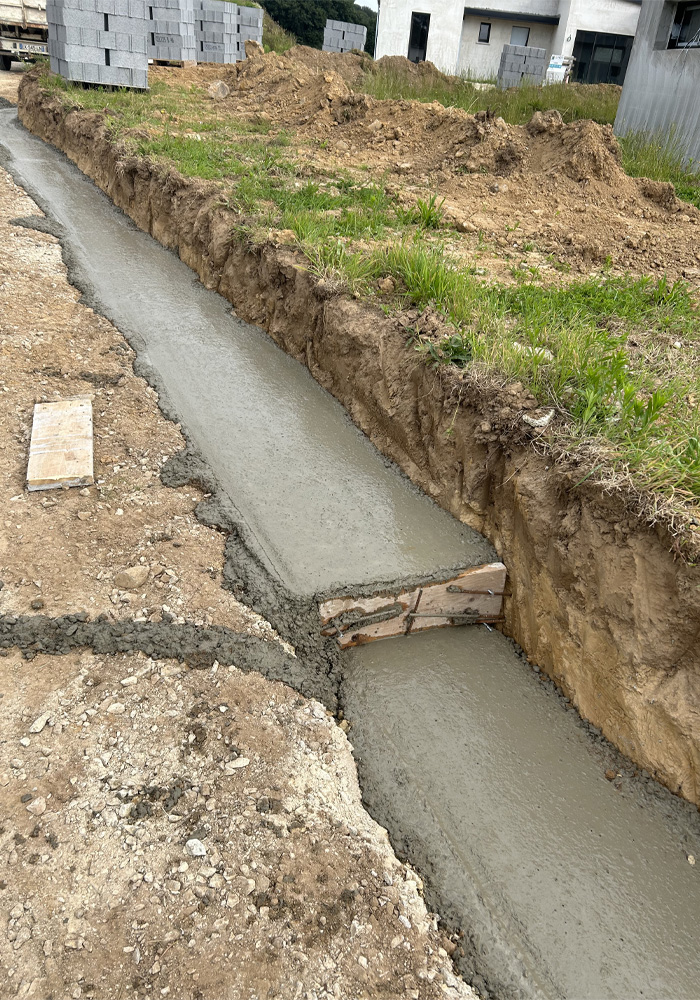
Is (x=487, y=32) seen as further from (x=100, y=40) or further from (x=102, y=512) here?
(x=102, y=512)

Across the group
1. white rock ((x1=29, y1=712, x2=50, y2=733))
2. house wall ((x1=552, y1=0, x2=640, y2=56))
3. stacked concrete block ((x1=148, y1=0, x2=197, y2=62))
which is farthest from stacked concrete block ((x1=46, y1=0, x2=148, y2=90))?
house wall ((x1=552, y1=0, x2=640, y2=56))

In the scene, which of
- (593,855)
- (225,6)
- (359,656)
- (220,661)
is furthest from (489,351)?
(225,6)

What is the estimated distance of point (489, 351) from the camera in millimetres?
4496

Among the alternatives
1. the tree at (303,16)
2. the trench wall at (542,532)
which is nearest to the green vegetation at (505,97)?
the trench wall at (542,532)

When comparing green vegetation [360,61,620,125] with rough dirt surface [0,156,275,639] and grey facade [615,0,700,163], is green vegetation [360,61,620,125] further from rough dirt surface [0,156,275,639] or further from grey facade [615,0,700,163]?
rough dirt surface [0,156,275,639]

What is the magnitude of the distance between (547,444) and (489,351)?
37.5 inches

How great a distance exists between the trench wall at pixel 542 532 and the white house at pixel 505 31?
71.5 ft

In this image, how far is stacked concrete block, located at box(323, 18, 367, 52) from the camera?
23.5 m

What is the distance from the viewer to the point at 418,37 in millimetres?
24172

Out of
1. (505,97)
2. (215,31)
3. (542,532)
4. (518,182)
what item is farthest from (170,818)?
(215,31)

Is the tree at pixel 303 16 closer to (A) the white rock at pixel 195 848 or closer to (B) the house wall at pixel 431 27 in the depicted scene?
(B) the house wall at pixel 431 27

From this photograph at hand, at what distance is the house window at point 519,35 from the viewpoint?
2456cm

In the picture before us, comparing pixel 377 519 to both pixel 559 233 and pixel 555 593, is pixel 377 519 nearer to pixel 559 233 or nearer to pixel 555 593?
pixel 555 593

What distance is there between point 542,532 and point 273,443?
2.25 metres
